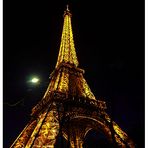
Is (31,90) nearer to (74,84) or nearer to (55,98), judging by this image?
(55,98)

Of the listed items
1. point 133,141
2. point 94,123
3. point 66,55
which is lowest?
point 133,141

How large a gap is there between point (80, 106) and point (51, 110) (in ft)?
7.52

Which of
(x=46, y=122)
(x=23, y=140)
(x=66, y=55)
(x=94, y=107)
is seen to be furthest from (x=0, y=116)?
(x=66, y=55)

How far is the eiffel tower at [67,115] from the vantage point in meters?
12.3

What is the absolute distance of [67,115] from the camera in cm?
1404

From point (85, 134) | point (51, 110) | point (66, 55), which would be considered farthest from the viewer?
point (66, 55)

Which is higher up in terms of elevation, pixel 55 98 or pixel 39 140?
pixel 55 98

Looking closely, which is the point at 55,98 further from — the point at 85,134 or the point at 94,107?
the point at 85,134

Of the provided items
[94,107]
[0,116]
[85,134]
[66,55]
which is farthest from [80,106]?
[0,116]

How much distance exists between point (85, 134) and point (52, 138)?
660cm

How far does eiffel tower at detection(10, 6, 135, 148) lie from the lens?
1230 centimetres

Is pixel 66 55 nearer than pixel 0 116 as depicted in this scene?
No

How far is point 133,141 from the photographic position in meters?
14.1

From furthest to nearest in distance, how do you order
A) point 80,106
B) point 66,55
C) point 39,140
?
point 66,55
point 80,106
point 39,140
